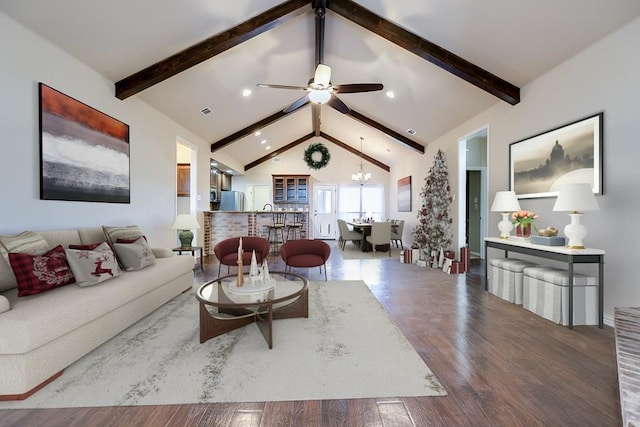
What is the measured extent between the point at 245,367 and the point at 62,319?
121 centimetres

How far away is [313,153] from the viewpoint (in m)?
9.10

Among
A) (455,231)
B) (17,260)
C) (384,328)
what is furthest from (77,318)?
(455,231)

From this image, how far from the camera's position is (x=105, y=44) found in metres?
2.99

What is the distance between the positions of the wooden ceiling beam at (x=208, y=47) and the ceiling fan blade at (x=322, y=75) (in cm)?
77

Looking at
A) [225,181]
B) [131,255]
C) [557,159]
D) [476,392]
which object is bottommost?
[476,392]

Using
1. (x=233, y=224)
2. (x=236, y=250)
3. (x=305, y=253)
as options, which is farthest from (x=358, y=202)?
(x=236, y=250)

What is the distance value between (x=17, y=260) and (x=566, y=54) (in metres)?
5.27

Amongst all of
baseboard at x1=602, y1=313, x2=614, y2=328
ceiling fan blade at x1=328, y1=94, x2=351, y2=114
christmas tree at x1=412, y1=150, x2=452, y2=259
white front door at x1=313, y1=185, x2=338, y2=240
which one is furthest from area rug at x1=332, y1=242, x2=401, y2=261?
baseboard at x1=602, y1=313, x2=614, y2=328

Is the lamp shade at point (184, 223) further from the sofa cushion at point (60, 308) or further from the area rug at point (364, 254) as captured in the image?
the area rug at point (364, 254)

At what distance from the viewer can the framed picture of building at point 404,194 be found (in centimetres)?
802

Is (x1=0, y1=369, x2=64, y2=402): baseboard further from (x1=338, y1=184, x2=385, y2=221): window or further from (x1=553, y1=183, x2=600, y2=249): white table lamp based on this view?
(x1=338, y1=184, x2=385, y2=221): window

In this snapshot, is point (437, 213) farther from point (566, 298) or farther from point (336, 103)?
point (566, 298)

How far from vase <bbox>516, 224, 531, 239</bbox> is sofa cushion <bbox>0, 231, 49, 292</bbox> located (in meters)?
4.85

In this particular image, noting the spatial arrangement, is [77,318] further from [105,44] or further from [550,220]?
[550,220]
